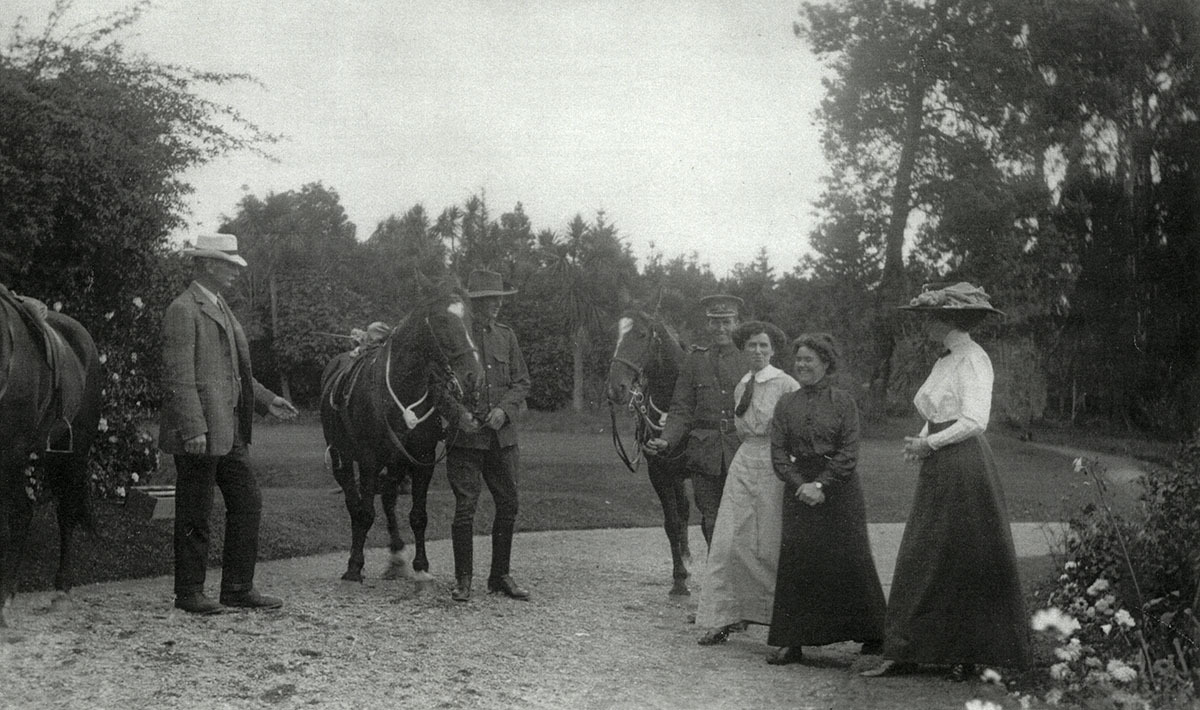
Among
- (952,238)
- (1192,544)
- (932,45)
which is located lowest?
(1192,544)

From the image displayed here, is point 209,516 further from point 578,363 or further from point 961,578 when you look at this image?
point 578,363

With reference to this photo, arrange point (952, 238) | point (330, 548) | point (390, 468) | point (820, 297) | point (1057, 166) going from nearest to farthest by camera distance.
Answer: point (390, 468)
point (330, 548)
point (1057, 166)
point (952, 238)
point (820, 297)

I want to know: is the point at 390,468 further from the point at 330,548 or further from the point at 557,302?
the point at 557,302

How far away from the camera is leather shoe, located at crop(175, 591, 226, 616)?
21.4 ft

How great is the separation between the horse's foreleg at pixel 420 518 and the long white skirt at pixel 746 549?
2.96 metres

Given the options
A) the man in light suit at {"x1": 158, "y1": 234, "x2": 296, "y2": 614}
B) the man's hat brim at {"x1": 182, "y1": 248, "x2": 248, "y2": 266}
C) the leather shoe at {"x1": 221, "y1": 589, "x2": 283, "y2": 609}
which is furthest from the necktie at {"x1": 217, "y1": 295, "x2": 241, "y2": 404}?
the leather shoe at {"x1": 221, "y1": 589, "x2": 283, "y2": 609}

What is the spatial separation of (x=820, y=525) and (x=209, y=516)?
3.87m

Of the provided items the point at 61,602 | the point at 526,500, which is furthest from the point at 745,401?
the point at 526,500

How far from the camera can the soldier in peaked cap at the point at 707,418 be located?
7.49 m

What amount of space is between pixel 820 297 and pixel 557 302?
21.3m

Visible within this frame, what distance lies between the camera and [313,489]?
15.4 metres

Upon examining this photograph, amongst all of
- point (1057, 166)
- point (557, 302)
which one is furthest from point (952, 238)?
point (557, 302)

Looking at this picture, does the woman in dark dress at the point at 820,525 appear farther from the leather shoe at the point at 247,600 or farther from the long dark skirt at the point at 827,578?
the leather shoe at the point at 247,600

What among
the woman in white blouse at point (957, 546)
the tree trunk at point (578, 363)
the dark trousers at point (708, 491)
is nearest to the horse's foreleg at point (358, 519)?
the dark trousers at point (708, 491)
